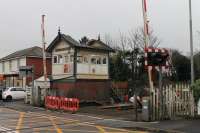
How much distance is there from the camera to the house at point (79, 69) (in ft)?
127

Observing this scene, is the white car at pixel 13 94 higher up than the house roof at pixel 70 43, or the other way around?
the house roof at pixel 70 43

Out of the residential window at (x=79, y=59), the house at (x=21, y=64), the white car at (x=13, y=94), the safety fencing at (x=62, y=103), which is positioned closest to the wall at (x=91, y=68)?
the residential window at (x=79, y=59)

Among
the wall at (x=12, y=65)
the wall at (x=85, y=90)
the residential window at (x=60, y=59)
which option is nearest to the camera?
the wall at (x=85, y=90)

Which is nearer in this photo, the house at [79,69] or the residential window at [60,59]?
the house at [79,69]

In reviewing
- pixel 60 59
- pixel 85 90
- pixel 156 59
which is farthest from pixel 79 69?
pixel 156 59

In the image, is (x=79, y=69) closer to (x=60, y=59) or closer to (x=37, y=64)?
(x=60, y=59)

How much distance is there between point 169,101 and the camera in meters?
20.9

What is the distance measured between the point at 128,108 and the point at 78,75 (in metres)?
9.37

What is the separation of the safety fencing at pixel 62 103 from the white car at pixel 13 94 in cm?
1380

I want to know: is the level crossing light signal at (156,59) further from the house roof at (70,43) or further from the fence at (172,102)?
the house roof at (70,43)

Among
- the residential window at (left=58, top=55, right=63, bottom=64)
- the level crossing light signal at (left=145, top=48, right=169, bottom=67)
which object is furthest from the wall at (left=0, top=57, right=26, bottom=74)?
the level crossing light signal at (left=145, top=48, right=169, bottom=67)

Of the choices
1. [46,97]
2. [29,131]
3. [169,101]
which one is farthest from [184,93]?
[46,97]

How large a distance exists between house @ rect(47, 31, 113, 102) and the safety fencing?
14.8 feet

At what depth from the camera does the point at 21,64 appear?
195ft
